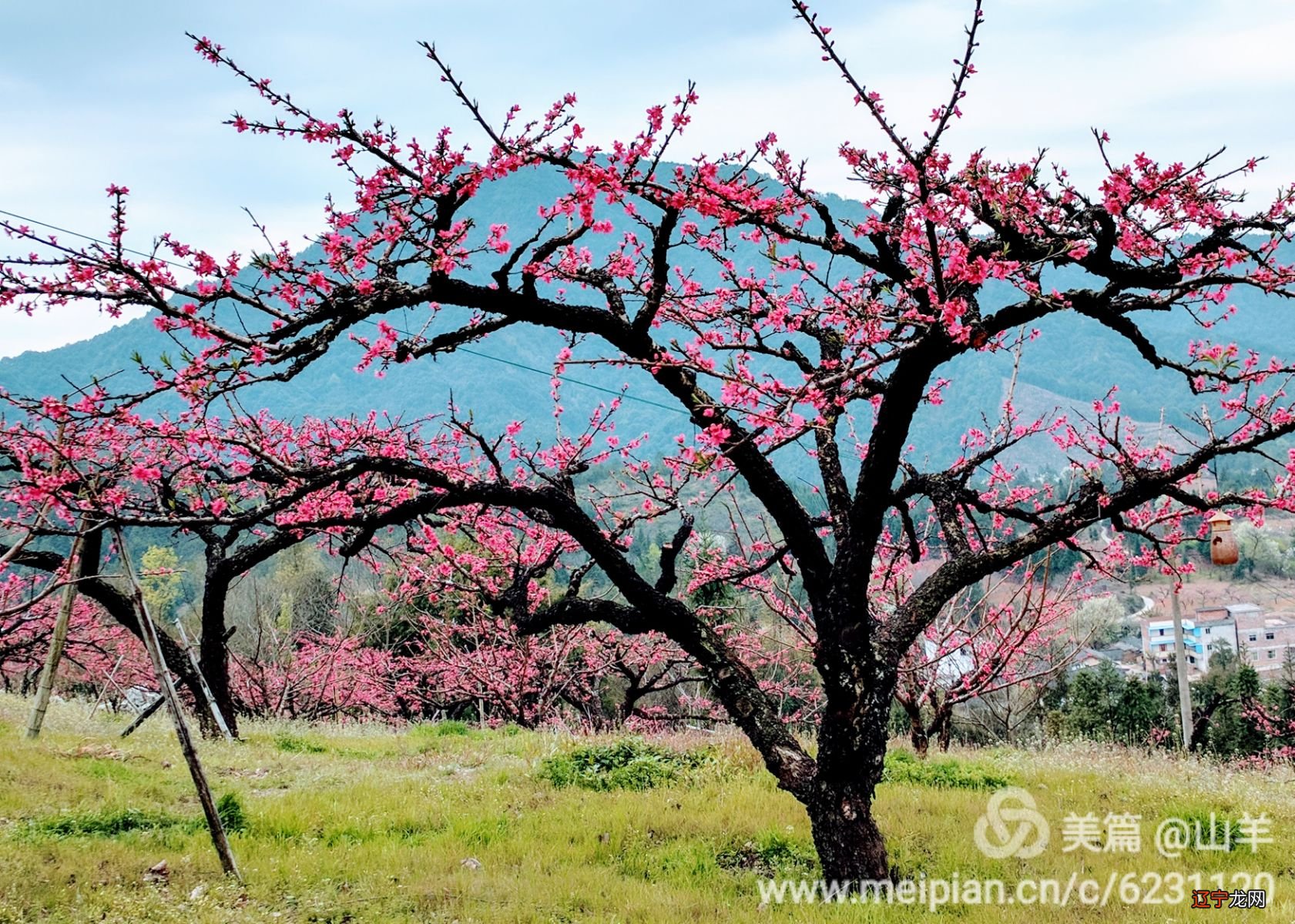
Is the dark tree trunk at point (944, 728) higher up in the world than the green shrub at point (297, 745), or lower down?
higher up

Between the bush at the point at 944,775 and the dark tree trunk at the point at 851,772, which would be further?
the bush at the point at 944,775

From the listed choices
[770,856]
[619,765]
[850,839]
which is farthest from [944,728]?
[850,839]

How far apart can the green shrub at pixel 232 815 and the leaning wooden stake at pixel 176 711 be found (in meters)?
1.29

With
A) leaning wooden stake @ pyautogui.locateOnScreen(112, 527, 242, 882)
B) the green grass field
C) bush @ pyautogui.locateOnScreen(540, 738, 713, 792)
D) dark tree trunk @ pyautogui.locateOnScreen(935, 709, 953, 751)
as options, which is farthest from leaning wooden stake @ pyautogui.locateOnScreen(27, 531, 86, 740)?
dark tree trunk @ pyautogui.locateOnScreen(935, 709, 953, 751)

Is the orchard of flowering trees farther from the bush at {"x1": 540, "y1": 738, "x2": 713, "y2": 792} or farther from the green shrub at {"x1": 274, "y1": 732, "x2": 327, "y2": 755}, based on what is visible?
the green shrub at {"x1": 274, "y1": 732, "x2": 327, "y2": 755}

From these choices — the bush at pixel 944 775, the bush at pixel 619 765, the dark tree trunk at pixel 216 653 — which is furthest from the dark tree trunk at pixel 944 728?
the dark tree trunk at pixel 216 653

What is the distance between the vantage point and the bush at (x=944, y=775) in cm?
902

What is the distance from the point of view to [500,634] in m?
17.6

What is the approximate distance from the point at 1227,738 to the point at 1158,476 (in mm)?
27526

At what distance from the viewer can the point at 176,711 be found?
5.55m

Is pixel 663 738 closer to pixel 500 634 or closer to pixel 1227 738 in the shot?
pixel 500 634

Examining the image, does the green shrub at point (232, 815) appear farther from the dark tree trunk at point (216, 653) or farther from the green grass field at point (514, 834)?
the dark tree trunk at point (216, 653)

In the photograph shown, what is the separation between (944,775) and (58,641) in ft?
30.8

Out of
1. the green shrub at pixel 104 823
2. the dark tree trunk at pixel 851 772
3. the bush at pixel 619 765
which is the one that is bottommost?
the green shrub at pixel 104 823
